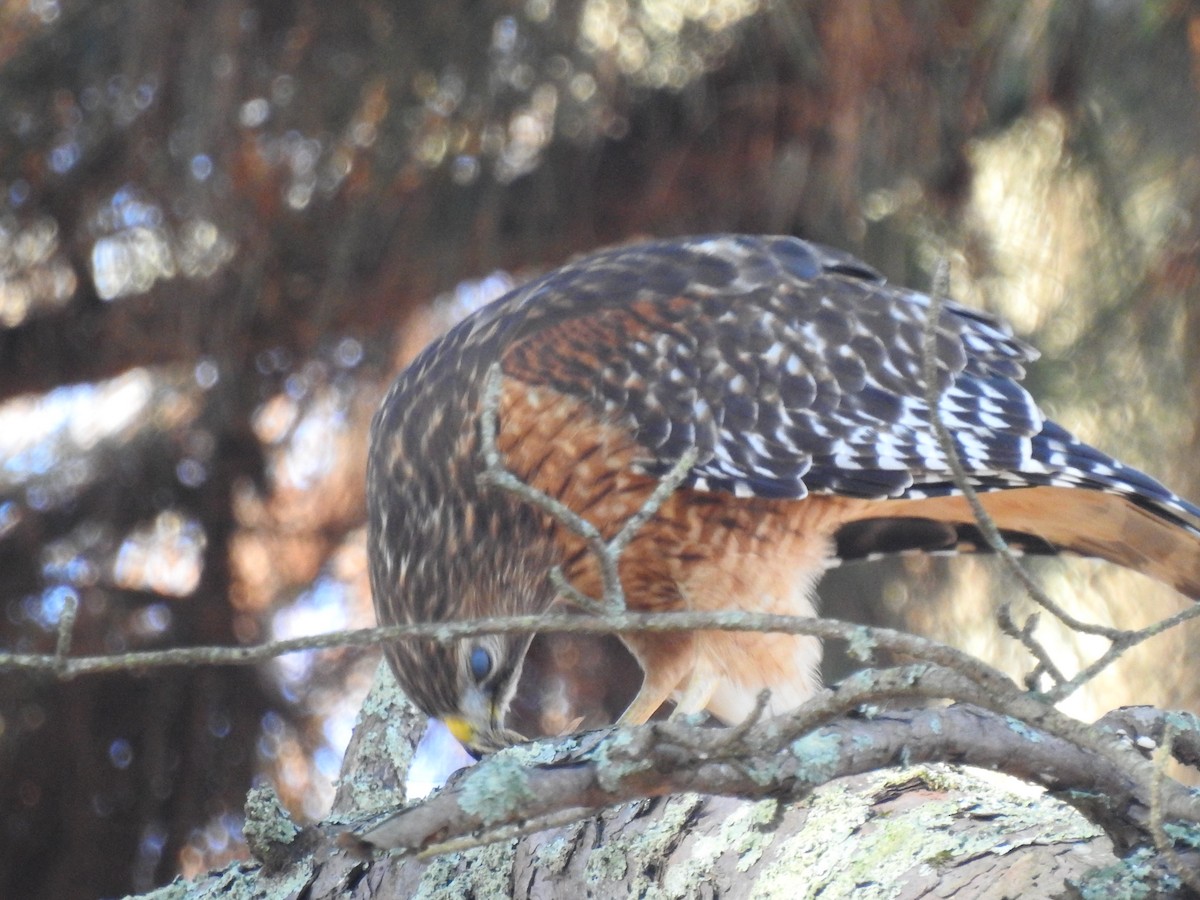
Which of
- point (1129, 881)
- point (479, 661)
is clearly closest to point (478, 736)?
point (479, 661)

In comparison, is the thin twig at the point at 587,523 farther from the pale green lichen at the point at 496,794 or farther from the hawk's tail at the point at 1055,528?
the hawk's tail at the point at 1055,528

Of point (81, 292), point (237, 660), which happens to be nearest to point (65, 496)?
point (81, 292)

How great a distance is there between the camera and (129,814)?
11.7 feet

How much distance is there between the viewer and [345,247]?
3.38 meters

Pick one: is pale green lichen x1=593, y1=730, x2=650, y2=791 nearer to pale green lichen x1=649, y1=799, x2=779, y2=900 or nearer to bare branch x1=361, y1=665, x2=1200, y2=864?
bare branch x1=361, y1=665, x2=1200, y2=864

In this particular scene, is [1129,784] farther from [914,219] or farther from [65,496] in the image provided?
[65,496]

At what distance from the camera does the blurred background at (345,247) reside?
3.11 metres

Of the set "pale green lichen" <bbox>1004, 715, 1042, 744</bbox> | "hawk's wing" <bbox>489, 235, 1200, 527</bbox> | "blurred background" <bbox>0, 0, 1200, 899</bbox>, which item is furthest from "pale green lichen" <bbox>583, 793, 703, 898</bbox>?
"blurred background" <bbox>0, 0, 1200, 899</bbox>

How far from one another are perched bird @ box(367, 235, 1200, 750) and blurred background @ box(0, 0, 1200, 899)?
36 cm

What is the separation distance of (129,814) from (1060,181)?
9.05 feet

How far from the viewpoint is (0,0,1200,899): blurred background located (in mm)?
3107

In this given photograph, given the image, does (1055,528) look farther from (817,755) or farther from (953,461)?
(817,755)

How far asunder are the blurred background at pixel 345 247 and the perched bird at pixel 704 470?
0.36 meters

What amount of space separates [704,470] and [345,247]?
1232mm
